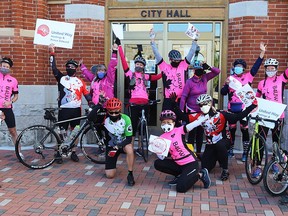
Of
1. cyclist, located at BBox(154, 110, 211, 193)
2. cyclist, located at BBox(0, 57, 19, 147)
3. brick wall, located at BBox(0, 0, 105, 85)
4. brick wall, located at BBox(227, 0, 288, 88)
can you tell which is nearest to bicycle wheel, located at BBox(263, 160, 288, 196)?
cyclist, located at BBox(154, 110, 211, 193)

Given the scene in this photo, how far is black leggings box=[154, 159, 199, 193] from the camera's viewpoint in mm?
4926

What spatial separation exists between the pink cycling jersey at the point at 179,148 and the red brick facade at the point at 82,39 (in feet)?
A: 10.2

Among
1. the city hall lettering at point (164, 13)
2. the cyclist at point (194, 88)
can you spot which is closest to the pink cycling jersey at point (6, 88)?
the cyclist at point (194, 88)

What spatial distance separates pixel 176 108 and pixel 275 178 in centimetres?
187

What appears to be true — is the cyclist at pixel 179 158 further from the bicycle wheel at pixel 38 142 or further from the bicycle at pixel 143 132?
the bicycle wheel at pixel 38 142

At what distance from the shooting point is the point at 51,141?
20.1 feet

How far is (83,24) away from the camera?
7949mm

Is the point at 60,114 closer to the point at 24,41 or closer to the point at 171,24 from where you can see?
the point at 24,41

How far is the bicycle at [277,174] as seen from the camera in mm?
4658

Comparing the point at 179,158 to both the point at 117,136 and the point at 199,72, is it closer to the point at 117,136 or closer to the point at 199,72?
the point at 117,136

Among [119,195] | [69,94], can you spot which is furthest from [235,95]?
[69,94]

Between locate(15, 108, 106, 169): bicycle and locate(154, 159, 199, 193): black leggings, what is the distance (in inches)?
59.5

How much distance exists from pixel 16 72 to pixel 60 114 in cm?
195

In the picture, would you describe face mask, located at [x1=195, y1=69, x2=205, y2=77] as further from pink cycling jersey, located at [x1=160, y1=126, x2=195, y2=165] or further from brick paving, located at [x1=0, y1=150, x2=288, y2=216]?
brick paving, located at [x1=0, y1=150, x2=288, y2=216]
